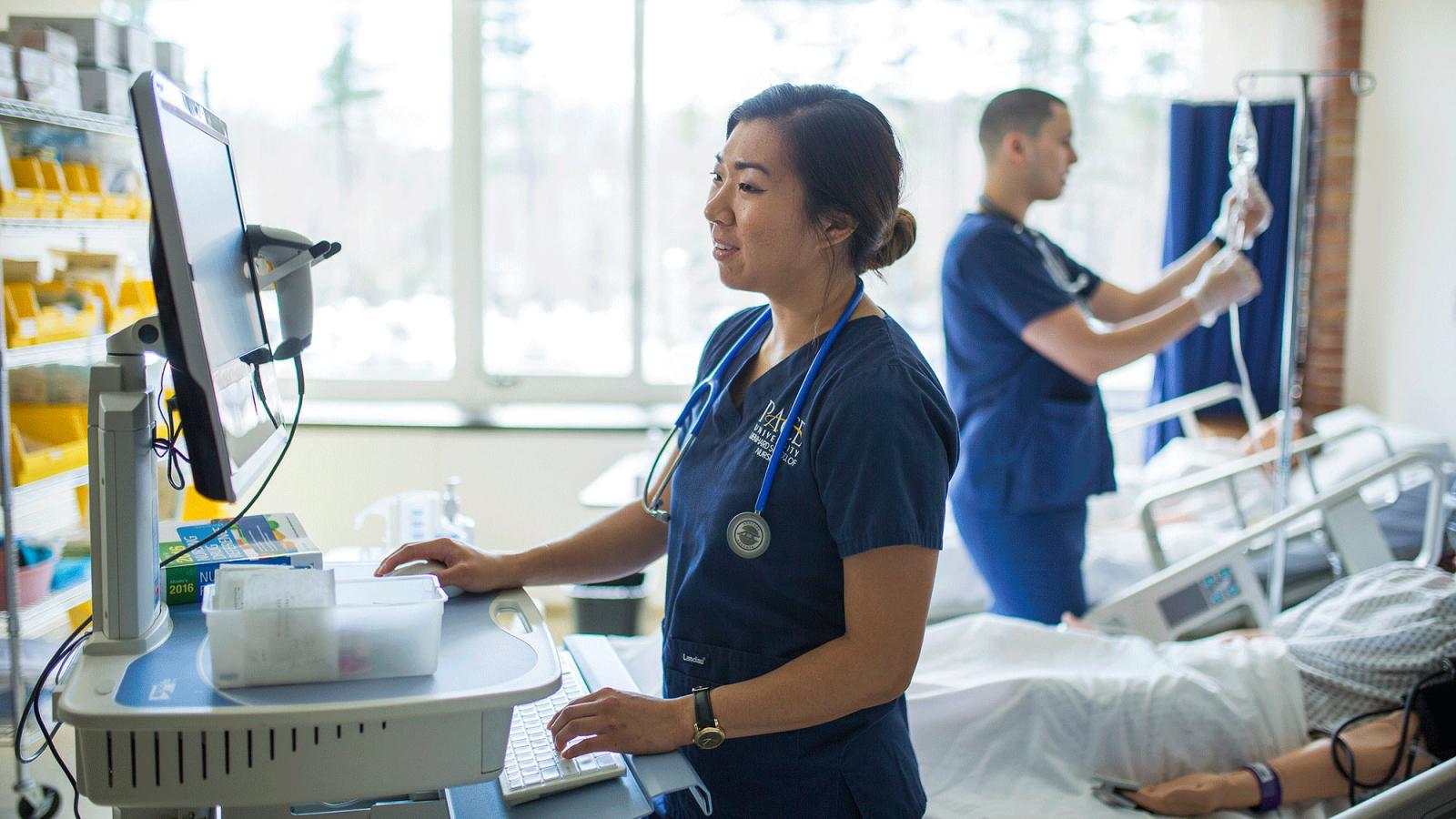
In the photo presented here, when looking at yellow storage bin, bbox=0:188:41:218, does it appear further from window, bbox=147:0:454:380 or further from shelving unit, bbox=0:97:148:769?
window, bbox=147:0:454:380

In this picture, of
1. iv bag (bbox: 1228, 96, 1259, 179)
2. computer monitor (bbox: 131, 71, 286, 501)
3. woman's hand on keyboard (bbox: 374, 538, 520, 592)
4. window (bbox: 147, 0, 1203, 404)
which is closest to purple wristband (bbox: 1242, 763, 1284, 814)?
woman's hand on keyboard (bbox: 374, 538, 520, 592)

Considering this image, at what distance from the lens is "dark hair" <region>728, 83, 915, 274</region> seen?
46.3 inches

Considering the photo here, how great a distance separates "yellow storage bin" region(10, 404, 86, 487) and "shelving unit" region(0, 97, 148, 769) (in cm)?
3

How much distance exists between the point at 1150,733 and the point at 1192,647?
284mm

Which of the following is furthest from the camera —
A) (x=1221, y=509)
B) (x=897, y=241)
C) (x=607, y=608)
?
(x=1221, y=509)

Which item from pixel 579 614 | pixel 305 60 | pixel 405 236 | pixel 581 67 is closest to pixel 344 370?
pixel 405 236

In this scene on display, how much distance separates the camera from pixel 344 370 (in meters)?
4.22

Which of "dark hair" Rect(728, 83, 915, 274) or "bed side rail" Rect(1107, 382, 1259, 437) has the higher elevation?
"dark hair" Rect(728, 83, 915, 274)

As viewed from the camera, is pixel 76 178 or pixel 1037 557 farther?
pixel 76 178

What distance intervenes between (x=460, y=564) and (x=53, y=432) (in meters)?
1.91

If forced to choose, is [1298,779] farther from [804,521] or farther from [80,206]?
[80,206]

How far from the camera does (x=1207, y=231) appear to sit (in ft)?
13.1

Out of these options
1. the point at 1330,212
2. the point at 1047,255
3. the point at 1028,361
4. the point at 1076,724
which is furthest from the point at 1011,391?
the point at 1330,212

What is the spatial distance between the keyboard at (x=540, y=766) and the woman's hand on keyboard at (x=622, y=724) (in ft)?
0.09
